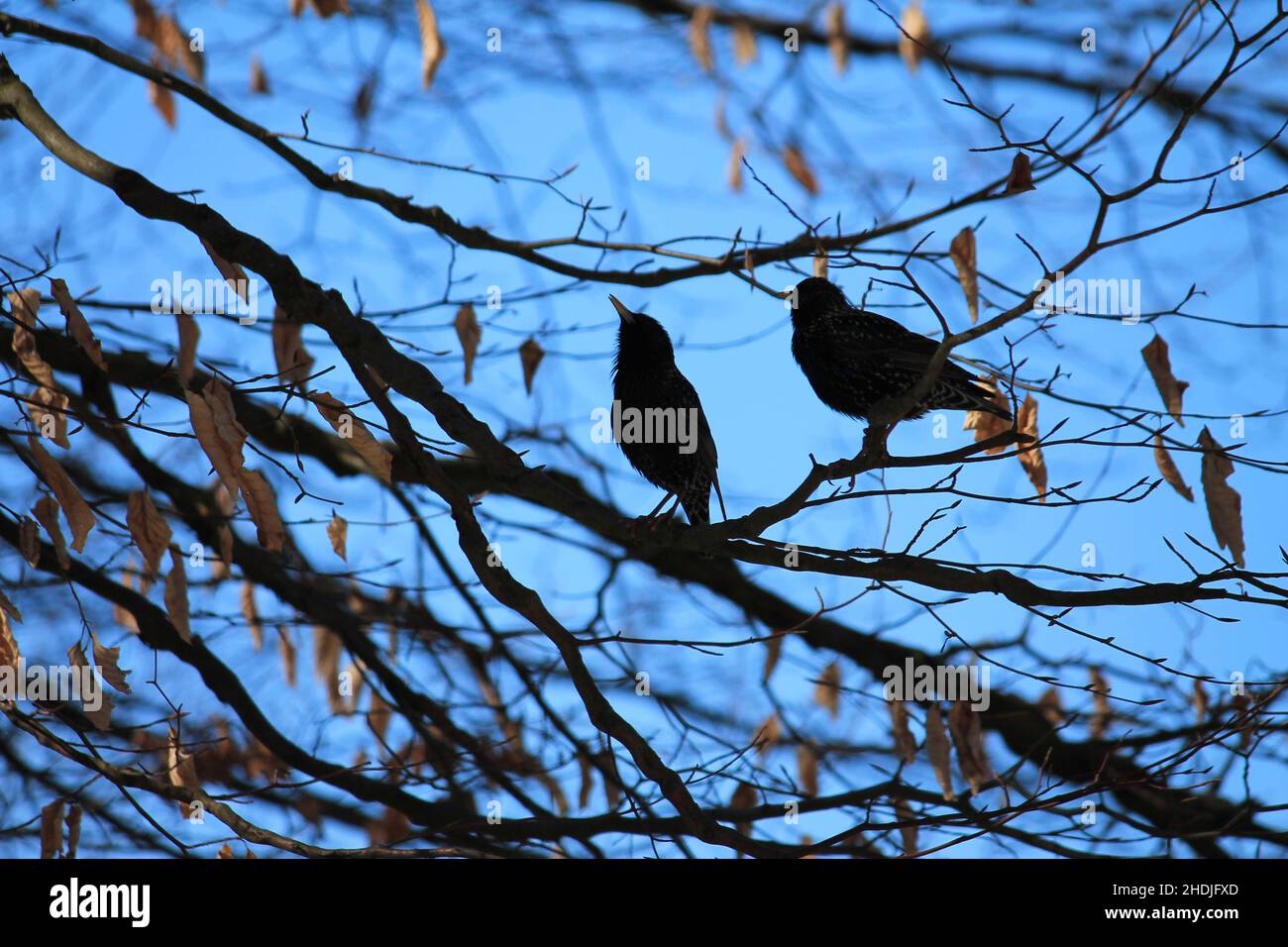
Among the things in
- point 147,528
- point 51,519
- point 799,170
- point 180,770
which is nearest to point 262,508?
point 147,528

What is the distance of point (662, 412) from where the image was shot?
619 cm

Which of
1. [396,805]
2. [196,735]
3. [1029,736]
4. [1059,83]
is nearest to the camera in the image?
[396,805]

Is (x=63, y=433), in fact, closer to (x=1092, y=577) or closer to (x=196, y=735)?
(x=1092, y=577)

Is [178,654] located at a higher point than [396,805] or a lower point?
higher

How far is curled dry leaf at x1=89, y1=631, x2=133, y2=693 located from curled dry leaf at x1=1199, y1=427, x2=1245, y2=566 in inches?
130

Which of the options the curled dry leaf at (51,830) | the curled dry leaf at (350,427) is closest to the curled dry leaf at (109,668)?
the curled dry leaf at (51,830)

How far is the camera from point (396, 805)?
5109mm

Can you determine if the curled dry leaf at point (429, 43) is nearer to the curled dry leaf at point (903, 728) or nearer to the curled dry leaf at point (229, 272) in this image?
the curled dry leaf at point (229, 272)

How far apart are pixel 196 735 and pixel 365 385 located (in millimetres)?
4400

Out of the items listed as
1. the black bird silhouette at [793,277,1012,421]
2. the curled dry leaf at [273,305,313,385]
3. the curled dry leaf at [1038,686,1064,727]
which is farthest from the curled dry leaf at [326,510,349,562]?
the curled dry leaf at [1038,686,1064,727]

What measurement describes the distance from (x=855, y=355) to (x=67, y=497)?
10.8ft

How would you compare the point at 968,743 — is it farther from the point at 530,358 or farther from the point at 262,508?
the point at 262,508

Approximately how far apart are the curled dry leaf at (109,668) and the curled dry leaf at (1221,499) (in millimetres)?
3291
